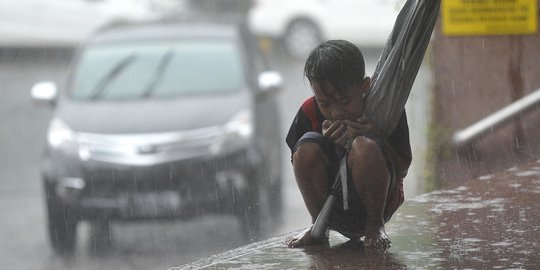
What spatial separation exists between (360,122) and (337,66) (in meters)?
0.26

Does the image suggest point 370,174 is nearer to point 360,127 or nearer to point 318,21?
point 360,127

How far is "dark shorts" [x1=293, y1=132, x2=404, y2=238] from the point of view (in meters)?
3.99

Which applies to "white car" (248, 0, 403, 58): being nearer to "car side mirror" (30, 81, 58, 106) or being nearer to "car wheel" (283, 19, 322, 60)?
"car wheel" (283, 19, 322, 60)

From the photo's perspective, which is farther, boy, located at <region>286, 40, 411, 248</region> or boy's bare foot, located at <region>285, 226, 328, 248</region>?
boy's bare foot, located at <region>285, 226, 328, 248</region>

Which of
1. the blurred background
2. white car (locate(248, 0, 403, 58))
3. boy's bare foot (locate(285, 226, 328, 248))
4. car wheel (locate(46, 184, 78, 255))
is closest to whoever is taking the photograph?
boy's bare foot (locate(285, 226, 328, 248))

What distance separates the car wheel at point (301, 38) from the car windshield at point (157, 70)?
445 inches

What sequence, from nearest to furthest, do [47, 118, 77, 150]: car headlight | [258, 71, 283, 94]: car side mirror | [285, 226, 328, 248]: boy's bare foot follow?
[285, 226, 328, 248]: boy's bare foot, [47, 118, 77, 150]: car headlight, [258, 71, 283, 94]: car side mirror

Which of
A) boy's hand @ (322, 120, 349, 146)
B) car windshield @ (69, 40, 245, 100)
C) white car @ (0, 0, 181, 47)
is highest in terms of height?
white car @ (0, 0, 181, 47)

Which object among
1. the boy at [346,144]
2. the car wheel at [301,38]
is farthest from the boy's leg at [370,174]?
the car wheel at [301,38]

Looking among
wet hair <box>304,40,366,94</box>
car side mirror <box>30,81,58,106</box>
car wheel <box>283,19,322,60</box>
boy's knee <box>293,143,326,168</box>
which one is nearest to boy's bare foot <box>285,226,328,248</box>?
boy's knee <box>293,143,326,168</box>

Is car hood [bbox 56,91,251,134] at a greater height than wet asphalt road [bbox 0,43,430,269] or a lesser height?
greater

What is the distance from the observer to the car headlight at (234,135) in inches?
384

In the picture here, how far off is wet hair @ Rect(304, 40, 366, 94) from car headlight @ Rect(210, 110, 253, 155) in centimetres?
587

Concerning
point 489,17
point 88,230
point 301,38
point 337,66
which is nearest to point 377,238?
point 337,66
